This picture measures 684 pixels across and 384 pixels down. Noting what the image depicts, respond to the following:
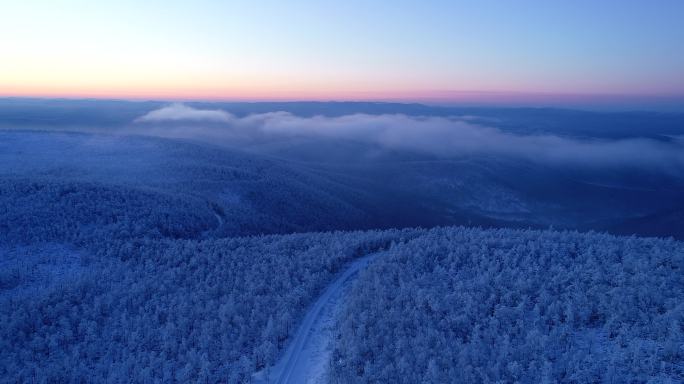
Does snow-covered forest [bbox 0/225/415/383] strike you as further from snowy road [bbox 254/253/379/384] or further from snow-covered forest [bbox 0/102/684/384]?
snowy road [bbox 254/253/379/384]

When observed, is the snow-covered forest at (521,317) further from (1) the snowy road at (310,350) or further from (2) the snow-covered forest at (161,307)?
(2) the snow-covered forest at (161,307)

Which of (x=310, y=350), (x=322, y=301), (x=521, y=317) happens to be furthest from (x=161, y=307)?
(x=521, y=317)

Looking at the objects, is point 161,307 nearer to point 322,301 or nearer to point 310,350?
point 322,301

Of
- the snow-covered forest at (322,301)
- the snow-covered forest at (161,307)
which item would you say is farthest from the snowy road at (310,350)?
the snow-covered forest at (161,307)

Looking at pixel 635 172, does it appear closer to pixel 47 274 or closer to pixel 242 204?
pixel 242 204

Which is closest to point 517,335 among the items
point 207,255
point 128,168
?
point 207,255
